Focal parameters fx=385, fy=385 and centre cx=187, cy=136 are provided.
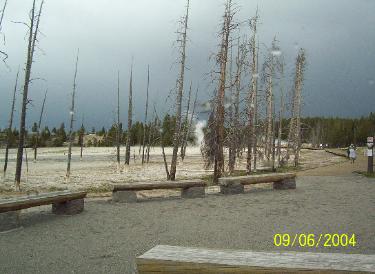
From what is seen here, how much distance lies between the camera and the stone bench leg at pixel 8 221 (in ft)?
23.6

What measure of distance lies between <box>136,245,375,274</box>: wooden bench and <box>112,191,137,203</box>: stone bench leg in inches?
287

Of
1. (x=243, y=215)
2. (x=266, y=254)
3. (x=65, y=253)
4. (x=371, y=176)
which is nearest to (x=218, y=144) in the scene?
(x=371, y=176)

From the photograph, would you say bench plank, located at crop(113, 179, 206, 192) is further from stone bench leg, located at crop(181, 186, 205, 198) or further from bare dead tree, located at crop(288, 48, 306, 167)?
bare dead tree, located at crop(288, 48, 306, 167)

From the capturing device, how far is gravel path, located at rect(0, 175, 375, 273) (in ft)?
18.1

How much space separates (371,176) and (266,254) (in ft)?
52.6

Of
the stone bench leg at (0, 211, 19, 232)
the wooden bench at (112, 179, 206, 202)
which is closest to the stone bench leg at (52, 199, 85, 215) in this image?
the stone bench leg at (0, 211, 19, 232)

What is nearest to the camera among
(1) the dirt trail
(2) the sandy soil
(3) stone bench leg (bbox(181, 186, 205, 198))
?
(3) stone bench leg (bbox(181, 186, 205, 198))

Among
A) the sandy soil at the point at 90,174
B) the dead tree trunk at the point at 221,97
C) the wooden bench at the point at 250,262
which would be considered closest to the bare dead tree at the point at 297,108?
the sandy soil at the point at 90,174

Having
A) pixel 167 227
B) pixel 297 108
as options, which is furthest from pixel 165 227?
pixel 297 108

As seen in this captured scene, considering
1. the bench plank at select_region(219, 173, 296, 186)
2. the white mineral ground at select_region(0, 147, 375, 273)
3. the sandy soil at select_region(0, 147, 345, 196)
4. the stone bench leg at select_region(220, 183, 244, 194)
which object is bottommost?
the sandy soil at select_region(0, 147, 345, 196)

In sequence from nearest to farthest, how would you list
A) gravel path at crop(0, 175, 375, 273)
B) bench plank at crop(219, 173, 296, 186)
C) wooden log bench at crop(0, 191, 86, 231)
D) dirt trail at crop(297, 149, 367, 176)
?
gravel path at crop(0, 175, 375, 273) → wooden log bench at crop(0, 191, 86, 231) → bench plank at crop(219, 173, 296, 186) → dirt trail at crop(297, 149, 367, 176)

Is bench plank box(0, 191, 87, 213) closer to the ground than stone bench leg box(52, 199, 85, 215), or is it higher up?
higher up

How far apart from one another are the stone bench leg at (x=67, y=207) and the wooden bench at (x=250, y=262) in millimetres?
5779

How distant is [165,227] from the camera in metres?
7.52
